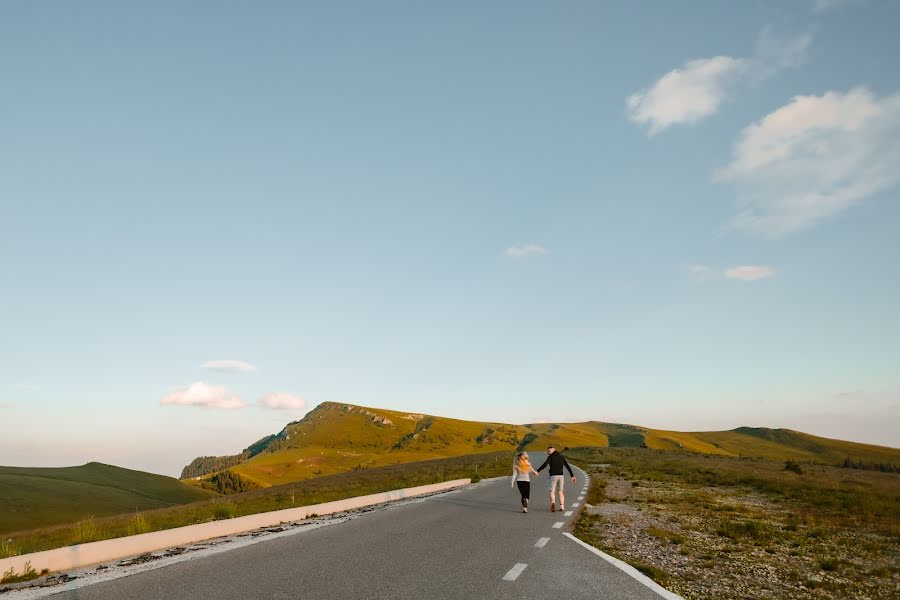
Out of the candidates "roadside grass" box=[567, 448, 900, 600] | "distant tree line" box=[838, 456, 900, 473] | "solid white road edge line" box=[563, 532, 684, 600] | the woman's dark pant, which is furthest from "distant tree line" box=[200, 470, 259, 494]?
"solid white road edge line" box=[563, 532, 684, 600]

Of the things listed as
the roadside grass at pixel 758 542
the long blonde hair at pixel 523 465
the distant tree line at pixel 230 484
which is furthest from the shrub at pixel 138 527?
the distant tree line at pixel 230 484

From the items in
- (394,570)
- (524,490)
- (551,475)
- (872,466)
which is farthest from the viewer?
(872,466)

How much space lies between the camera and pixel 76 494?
95.6 m

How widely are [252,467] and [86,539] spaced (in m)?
190

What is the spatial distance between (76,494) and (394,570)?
109485 mm

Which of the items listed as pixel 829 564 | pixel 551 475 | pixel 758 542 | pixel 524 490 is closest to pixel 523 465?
pixel 524 490

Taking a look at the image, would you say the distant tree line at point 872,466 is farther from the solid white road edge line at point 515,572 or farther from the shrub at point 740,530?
the solid white road edge line at point 515,572

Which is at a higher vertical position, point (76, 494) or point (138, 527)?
point (138, 527)

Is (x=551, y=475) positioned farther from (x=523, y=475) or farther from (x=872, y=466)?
(x=872, y=466)

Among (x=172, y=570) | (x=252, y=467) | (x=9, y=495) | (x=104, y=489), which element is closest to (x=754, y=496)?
(x=172, y=570)

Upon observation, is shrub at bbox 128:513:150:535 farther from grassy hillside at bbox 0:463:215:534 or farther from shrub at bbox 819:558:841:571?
grassy hillside at bbox 0:463:215:534

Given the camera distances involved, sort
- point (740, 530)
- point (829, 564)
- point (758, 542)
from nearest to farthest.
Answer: point (829, 564), point (758, 542), point (740, 530)

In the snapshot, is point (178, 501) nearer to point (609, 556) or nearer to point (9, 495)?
point (9, 495)

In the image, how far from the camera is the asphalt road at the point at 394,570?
7371 mm
